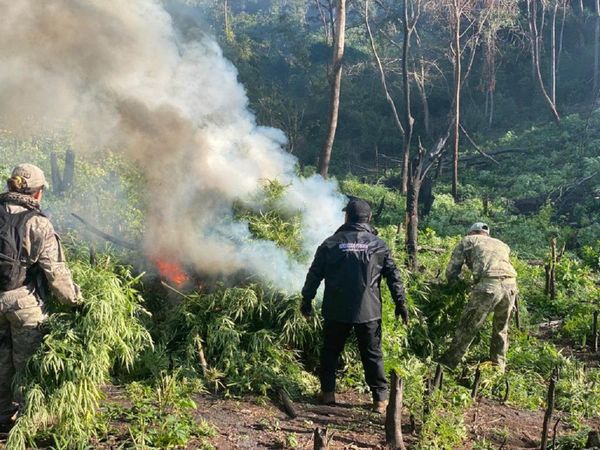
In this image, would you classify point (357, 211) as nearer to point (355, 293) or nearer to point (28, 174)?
point (355, 293)

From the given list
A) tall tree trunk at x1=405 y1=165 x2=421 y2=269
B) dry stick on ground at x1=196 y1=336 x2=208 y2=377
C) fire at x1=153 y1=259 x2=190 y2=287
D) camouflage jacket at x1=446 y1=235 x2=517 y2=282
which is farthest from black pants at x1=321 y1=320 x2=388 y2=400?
tall tree trunk at x1=405 y1=165 x2=421 y2=269

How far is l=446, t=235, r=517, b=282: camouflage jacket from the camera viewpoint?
6.09 meters

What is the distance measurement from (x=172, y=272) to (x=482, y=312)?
3.52m

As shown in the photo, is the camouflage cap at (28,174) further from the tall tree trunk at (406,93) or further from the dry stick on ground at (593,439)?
the tall tree trunk at (406,93)

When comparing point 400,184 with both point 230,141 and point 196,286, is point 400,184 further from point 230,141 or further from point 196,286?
point 196,286

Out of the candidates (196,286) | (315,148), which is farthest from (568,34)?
(196,286)

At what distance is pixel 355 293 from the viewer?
16.4ft

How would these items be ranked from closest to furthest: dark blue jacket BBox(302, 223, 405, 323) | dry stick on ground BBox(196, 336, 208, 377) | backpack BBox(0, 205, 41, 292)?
backpack BBox(0, 205, 41, 292), dark blue jacket BBox(302, 223, 405, 323), dry stick on ground BBox(196, 336, 208, 377)

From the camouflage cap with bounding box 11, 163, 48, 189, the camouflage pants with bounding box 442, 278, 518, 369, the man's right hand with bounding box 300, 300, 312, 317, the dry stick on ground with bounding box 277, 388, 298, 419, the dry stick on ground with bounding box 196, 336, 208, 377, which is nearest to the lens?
the camouflage cap with bounding box 11, 163, 48, 189

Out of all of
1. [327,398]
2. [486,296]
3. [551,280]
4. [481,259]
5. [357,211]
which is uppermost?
[551,280]

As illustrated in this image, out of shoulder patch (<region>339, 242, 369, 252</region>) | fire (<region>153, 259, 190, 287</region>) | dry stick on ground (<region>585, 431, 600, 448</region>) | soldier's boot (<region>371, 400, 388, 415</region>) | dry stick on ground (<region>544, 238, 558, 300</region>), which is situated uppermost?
dry stick on ground (<region>544, 238, 558, 300</region>)

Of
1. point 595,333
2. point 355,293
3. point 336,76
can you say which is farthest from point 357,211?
point 336,76

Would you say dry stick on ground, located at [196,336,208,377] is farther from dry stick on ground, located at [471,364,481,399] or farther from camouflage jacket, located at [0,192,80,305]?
dry stick on ground, located at [471,364,481,399]

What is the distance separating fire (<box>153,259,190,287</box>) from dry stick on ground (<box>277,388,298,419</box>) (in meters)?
1.74
